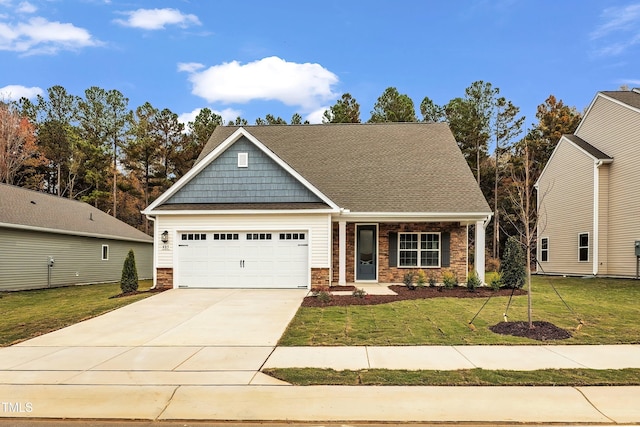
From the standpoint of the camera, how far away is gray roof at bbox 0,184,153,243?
18.2 metres

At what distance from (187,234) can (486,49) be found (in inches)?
619

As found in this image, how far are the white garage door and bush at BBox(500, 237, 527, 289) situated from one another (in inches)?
273

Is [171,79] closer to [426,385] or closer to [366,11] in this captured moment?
[366,11]

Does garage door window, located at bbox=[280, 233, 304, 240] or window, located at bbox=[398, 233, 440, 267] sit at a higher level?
garage door window, located at bbox=[280, 233, 304, 240]

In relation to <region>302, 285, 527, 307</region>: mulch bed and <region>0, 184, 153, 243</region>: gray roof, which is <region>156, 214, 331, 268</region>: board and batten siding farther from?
<region>0, 184, 153, 243</region>: gray roof

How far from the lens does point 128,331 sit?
31.1ft

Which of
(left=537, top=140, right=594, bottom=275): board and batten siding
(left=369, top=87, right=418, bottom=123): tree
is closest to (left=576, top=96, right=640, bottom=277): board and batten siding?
(left=537, top=140, right=594, bottom=275): board and batten siding

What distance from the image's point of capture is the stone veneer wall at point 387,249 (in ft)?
56.0

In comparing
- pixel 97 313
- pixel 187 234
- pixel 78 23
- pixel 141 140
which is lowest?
pixel 97 313

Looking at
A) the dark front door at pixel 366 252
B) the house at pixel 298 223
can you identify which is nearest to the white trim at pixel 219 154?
the house at pixel 298 223

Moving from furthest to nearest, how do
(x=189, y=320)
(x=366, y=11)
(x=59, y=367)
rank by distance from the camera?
(x=366, y=11) < (x=189, y=320) < (x=59, y=367)

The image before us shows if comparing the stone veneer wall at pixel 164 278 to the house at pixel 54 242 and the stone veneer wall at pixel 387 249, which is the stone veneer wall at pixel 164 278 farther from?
the house at pixel 54 242

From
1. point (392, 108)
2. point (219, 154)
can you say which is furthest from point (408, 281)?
point (392, 108)

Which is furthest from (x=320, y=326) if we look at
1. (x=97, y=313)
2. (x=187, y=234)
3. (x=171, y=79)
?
(x=171, y=79)
